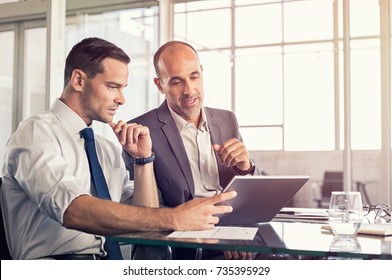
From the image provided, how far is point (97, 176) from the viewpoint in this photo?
1.54 m

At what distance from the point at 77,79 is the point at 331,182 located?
580 centimetres

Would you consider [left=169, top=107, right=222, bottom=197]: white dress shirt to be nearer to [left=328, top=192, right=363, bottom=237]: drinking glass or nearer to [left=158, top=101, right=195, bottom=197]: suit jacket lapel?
[left=158, top=101, right=195, bottom=197]: suit jacket lapel

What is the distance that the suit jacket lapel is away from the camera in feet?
6.31

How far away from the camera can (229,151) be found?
1.65m

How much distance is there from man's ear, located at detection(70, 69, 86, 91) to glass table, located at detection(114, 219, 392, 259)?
60 centimetres

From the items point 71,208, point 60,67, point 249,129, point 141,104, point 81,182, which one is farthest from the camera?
point 249,129

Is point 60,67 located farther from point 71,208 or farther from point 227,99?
point 227,99

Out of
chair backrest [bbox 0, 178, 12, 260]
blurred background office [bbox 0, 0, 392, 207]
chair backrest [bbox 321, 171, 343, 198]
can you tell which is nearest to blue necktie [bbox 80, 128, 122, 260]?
chair backrest [bbox 0, 178, 12, 260]

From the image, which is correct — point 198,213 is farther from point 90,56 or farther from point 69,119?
point 90,56

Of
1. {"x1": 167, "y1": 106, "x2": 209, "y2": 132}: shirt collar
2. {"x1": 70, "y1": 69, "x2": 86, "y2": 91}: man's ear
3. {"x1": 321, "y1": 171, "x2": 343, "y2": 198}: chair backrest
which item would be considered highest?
{"x1": 70, "y1": 69, "x2": 86, "y2": 91}: man's ear

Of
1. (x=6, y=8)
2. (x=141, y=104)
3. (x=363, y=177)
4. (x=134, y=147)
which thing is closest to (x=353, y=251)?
(x=134, y=147)

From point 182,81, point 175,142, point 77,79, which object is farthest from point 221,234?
point 182,81

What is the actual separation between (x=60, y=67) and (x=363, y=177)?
4.72 metres

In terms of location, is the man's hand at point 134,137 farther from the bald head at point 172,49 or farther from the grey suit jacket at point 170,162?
the bald head at point 172,49
